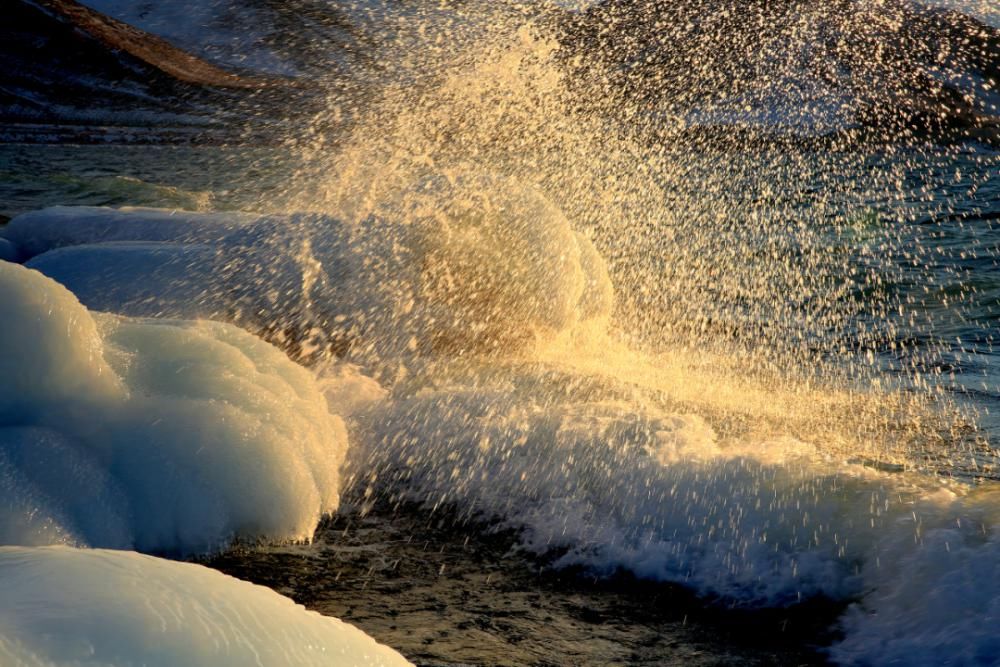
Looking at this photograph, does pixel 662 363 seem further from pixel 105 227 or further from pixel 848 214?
Answer: pixel 848 214

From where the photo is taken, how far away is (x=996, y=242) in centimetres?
1291

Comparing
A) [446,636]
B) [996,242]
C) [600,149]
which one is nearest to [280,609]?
[446,636]

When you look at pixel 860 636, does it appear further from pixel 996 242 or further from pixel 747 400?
pixel 996 242

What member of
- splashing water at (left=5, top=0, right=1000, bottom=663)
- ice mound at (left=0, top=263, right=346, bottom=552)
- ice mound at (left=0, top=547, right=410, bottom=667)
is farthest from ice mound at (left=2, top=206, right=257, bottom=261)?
→ ice mound at (left=0, top=547, right=410, bottom=667)

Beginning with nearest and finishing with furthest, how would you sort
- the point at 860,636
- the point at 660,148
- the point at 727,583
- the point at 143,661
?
the point at 143,661 < the point at 860,636 < the point at 727,583 < the point at 660,148

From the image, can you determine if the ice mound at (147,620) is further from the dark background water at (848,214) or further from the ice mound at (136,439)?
the dark background water at (848,214)

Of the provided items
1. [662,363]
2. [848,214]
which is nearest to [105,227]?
[662,363]

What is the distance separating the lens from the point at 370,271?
22.6ft

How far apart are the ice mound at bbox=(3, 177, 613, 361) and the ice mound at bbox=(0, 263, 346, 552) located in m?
2.27

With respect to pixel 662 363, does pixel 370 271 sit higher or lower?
higher

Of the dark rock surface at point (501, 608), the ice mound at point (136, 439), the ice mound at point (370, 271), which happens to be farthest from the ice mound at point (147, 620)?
→ the ice mound at point (370, 271)

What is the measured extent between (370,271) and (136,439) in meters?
3.53

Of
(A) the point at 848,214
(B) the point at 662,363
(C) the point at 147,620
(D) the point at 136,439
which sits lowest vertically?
(D) the point at 136,439

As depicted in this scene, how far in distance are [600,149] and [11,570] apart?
22973mm
